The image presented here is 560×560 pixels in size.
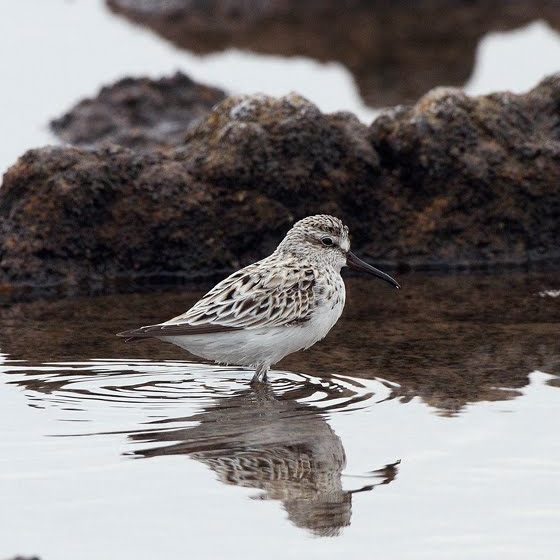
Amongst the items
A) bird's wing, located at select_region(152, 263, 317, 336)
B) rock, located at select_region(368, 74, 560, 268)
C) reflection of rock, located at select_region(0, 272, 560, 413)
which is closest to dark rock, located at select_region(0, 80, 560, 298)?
rock, located at select_region(368, 74, 560, 268)

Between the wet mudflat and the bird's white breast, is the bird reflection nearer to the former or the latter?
the wet mudflat

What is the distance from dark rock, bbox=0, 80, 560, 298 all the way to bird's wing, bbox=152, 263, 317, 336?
2755 millimetres

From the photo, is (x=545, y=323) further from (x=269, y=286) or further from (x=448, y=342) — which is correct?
(x=269, y=286)

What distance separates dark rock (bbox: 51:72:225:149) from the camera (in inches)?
646

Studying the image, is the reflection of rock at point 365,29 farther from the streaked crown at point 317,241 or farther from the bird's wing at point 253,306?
the bird's wing at point 253,306

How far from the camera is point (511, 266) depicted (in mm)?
11828

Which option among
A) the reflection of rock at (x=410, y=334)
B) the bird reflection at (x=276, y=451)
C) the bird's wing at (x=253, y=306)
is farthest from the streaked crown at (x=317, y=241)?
the bird reflection at (x=276, y=451)

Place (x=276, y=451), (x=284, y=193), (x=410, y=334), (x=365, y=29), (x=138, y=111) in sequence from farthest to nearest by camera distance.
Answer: (x=365, y=29)
(x=138, y=111)
(x=284, y=193)
(x=410, y=334)
(x=276, y=451)

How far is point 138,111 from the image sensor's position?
55.7 ft

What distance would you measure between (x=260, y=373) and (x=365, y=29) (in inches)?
665

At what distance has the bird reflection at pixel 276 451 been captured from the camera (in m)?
6.11

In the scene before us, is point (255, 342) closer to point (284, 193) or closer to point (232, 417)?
point (232, 417)

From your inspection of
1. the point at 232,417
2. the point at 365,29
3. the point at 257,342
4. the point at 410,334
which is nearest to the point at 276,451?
the point at 232,417

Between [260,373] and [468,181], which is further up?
[468,181]
